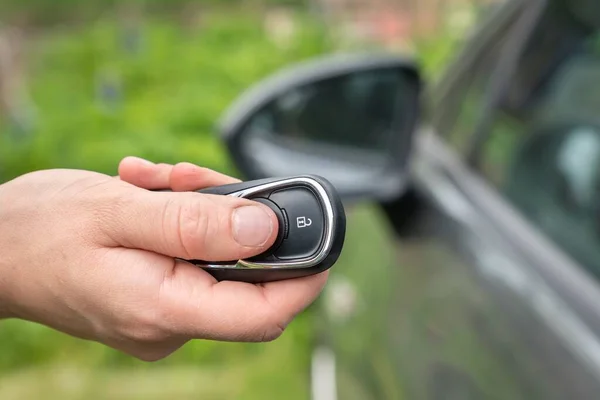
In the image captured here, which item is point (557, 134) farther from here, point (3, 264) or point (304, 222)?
point (3, 264)

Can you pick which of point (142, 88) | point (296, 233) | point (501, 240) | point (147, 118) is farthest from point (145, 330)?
point (142, 88)

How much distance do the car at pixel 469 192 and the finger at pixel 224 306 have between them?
564 mm

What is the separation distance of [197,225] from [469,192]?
126cm

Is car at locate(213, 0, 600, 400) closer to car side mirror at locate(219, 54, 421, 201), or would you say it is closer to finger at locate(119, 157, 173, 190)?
car side mirror at locate(219, 54, 421, 201)

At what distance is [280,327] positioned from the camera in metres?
1.00

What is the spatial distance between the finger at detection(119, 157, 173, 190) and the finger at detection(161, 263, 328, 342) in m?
0.18

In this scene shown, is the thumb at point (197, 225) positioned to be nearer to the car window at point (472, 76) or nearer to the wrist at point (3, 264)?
the wrist at point (3, 264)

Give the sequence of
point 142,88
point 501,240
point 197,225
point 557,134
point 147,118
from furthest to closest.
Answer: point 142,88 < point 147,118 < point 557,134 < point 501,240 < point 197,225

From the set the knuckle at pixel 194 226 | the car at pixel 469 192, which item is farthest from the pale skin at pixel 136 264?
the car at pixel 469 192

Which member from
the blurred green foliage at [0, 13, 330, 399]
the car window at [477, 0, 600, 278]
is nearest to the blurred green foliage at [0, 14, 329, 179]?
the blurred green foliage at [0, 13, 330, 399]

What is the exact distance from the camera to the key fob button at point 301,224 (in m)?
0.97

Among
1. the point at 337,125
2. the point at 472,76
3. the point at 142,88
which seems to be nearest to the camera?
the point at 472,76

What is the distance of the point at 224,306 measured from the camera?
3.16 ft

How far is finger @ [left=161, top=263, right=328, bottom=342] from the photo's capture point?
37.9 inches
